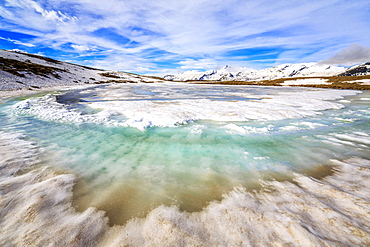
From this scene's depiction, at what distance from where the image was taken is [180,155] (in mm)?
5426

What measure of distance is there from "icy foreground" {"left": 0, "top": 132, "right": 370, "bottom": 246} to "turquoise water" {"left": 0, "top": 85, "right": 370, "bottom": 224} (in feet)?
0.87

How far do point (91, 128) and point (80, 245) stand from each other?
657 cm

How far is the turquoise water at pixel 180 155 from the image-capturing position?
3.54m

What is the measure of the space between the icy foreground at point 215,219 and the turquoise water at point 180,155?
0.87ft

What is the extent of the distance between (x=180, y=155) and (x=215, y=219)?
2.70 metres

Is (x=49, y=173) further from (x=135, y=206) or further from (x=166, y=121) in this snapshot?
(x=166, y=121)

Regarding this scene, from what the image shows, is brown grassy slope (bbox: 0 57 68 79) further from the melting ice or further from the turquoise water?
the melting ice

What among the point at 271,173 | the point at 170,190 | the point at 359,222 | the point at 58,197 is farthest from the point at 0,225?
the point at 359,222

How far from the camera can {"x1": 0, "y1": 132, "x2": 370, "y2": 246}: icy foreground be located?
Result: 2484 mm

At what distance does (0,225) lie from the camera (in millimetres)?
2680

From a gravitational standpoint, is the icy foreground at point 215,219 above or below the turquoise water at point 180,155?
above

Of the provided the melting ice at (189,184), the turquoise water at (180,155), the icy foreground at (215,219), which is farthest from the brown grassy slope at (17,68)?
the icy foreground at (215,219)

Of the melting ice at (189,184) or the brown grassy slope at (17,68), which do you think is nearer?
the melting ice at (189,184)

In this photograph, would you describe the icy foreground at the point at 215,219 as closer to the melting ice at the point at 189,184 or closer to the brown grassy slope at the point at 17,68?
the melting ice at the point at 189,184
